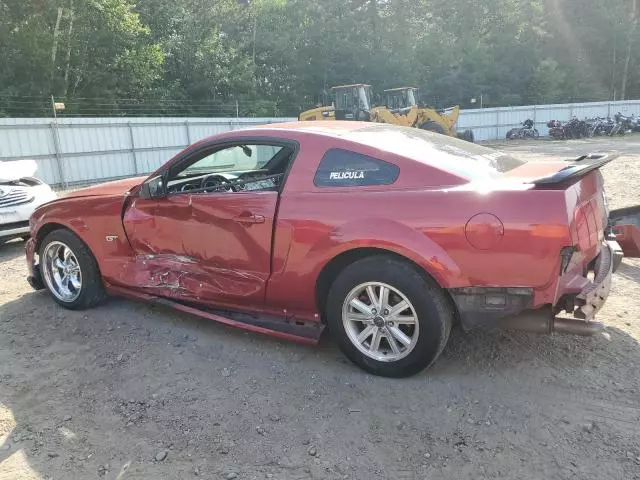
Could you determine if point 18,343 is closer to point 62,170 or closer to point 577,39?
point 62,170

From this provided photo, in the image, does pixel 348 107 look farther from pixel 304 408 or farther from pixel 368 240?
pixel 304 408

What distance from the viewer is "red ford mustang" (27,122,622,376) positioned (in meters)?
3.00

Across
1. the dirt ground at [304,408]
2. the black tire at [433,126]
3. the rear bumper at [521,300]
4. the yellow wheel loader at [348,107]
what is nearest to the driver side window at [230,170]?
the dirt ground at [304,408]

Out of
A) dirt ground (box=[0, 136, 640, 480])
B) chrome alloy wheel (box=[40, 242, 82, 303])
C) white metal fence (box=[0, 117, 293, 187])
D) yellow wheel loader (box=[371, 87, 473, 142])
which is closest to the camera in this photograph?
dirt ground (box=[0, 136, 640, 480])

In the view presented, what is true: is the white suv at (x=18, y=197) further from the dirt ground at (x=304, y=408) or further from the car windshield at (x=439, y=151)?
the car windshield at (x=439, y=151)

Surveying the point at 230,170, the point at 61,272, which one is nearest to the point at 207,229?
the point at 230,170

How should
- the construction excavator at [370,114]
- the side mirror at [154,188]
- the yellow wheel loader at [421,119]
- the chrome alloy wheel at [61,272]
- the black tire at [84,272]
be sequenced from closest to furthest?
the side mirror at [154,188], the black tire at [84,272], the chrome alloy wheel at [61,272], the yellow wheel loader at [421,119], the construction excavator at [370,114]

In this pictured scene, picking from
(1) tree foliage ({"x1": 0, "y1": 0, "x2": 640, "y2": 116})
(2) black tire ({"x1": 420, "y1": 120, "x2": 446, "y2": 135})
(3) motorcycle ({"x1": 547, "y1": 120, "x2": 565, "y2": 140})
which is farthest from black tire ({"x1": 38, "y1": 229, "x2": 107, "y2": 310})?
(3) motorcycle ({"x1": 547, "y1": 120, "x2": 565, "y2": 140})

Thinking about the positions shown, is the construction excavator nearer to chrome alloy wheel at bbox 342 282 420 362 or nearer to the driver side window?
the driver side window

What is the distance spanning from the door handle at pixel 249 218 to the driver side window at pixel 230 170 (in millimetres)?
219

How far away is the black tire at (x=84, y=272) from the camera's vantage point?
4.62 m

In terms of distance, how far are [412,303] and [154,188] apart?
2.24m

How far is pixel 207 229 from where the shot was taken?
3.92m

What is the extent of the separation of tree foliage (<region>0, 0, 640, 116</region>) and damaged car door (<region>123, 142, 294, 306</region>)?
20.6 m
